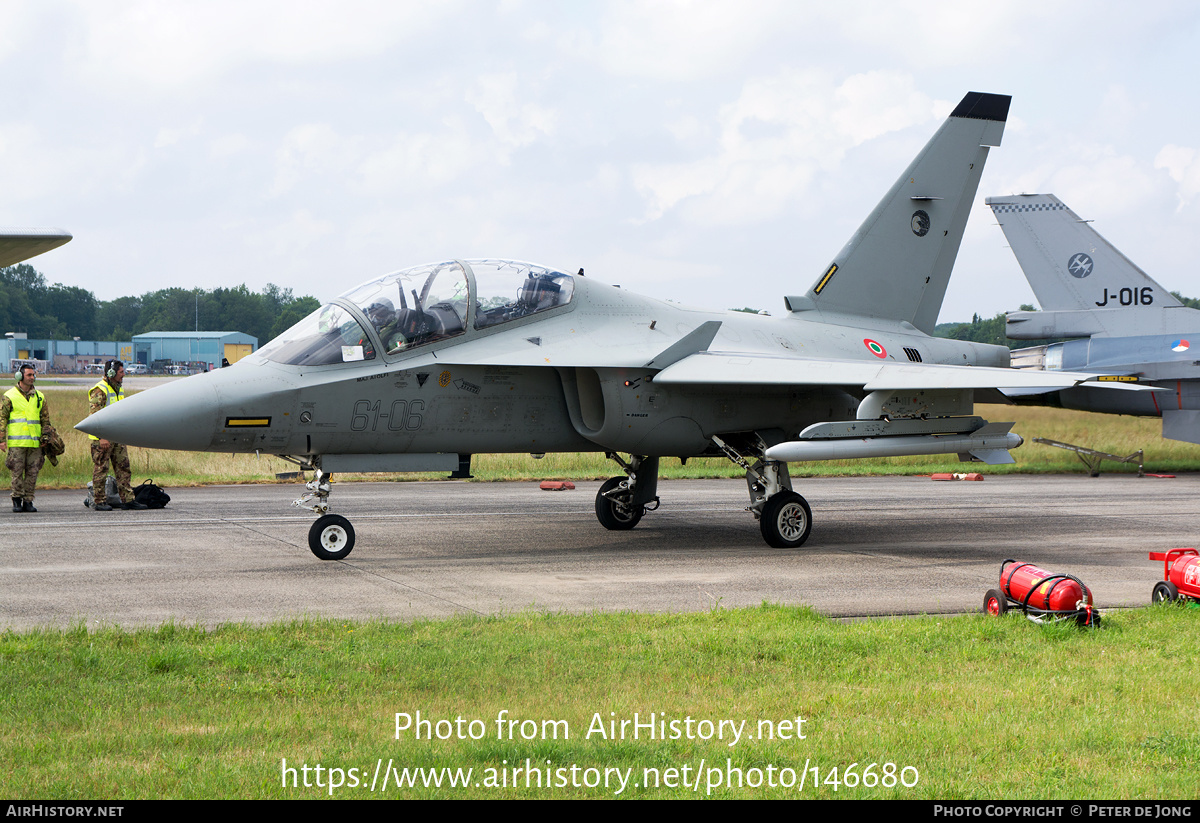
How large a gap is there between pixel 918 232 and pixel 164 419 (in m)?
10.4

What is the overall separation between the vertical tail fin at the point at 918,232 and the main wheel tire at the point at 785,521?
3471 millimetres

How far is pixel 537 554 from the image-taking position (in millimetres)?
11648

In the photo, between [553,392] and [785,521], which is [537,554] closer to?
[553,392]

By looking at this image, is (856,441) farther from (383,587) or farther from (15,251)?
(15,251)

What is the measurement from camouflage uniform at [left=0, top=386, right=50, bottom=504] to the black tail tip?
14.3 metres

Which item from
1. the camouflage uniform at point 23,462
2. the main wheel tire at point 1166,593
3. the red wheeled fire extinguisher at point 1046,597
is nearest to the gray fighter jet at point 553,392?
the main wheel tire at point 1166,593

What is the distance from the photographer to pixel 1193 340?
21.5 meters

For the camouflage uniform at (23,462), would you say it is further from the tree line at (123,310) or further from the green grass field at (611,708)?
the tree line at (123,310)

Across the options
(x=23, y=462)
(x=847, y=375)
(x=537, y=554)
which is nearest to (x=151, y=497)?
(x=23, y=462)

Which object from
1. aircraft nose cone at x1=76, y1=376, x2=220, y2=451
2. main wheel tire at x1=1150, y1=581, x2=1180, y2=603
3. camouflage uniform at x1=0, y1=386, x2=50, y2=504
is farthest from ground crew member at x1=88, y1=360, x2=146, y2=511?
main wheel tire at x1=1150, y1=581, x2=1180, y2=603

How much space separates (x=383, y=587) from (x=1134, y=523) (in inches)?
421

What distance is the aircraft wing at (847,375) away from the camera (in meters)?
11.1

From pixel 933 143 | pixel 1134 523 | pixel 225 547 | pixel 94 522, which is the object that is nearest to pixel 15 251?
pixel 94 522

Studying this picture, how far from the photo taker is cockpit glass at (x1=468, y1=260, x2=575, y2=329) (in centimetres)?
1132
